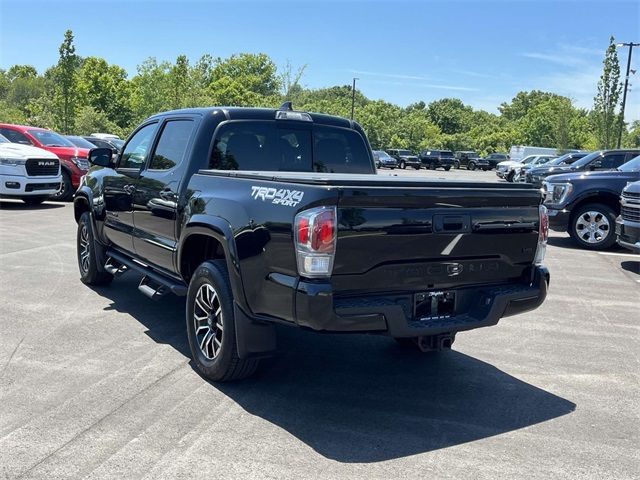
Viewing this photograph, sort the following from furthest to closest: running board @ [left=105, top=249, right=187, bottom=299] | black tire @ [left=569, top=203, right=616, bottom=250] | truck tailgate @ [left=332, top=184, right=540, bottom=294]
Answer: black tire @ [left=569, top=203, right=616, bottom=250], running board @ [left=105, top=249, right=187, bottom=299], truck tailgate @ [left=332, top=184, right=540, bottom=294]

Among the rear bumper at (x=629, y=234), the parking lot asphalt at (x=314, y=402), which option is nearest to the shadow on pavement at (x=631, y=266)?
the rear bumper at (x=629, y=234)

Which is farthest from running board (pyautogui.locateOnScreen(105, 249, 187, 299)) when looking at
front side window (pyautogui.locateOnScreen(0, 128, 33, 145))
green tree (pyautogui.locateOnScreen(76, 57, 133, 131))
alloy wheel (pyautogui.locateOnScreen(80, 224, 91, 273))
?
green tree (pyautogui.locateOnScreen(76, 57, 133, 131))

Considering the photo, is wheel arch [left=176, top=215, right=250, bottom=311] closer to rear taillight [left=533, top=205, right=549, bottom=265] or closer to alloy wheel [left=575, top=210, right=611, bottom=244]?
rear taillight [left=533, top=205, right=549, bottom=265]

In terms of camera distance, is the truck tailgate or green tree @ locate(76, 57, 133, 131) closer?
the truck tailgate

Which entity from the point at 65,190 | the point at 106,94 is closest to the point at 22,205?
the point at 65,190

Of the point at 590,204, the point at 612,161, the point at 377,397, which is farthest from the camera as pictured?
the point at 612,161

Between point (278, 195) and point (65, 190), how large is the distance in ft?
47.7

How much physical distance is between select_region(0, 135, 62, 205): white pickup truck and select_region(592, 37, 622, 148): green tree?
115 ft

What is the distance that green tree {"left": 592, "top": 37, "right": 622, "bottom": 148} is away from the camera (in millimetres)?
39625

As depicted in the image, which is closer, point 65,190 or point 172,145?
point 172,145

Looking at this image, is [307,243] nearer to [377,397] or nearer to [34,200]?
[377,397]

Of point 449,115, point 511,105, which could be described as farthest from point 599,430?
point 511,105

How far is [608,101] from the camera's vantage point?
4066 centimetres

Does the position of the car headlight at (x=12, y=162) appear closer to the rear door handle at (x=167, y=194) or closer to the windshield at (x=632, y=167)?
the rear door handle at (x=167, y=194)
